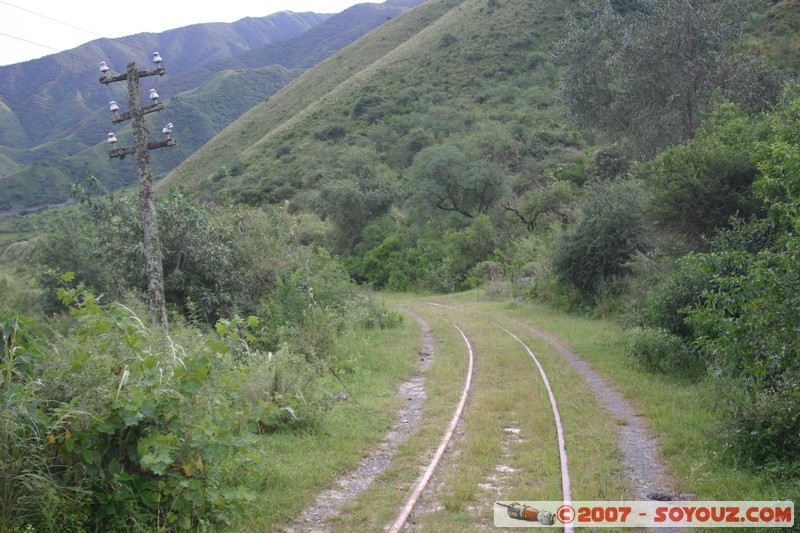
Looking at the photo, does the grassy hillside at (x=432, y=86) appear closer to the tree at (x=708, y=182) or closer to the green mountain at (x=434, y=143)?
the green mountain at (x=434, y=143)

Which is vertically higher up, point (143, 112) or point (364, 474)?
point (143, 112)

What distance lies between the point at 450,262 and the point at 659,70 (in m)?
19.6

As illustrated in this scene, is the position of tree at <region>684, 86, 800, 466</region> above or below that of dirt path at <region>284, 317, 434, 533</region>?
above

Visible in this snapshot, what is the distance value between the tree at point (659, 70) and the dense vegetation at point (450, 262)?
88mm

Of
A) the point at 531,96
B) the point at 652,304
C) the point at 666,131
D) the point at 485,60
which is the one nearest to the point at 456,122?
the point at 531,96

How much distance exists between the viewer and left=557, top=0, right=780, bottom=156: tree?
22.0m

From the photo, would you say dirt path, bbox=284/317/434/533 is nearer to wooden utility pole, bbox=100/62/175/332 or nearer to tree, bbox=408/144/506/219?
wooden utility pole, bbox=100/62/175/332

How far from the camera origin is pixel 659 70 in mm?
22906

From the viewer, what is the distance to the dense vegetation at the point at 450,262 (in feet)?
16.8

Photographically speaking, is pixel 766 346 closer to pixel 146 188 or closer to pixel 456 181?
pixel 146 188

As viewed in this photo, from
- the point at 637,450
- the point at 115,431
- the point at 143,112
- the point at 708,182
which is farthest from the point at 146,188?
the point at 708,182

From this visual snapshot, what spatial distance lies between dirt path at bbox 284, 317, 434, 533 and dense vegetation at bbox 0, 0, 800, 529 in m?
0.83

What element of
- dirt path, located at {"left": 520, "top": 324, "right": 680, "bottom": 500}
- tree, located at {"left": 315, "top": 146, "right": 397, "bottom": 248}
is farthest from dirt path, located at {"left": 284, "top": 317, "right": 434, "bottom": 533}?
tree, located at {"left": 315, "top": 146, "right": 397, "bottom": 248}

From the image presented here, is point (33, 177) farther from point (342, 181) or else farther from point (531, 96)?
point (531, 96)
